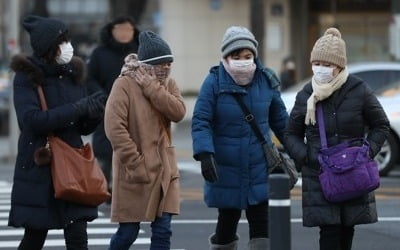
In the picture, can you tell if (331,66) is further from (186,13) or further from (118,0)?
(186,13)

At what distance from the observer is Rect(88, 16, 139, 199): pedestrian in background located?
11586mm

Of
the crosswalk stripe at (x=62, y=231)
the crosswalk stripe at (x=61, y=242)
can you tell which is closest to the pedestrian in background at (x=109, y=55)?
the crosswalk stripe at (x=62, y=231)

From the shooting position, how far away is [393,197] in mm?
13344

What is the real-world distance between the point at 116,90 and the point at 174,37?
22.4 meters

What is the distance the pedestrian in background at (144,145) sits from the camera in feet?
24.0

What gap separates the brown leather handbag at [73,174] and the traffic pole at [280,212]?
153 centimetres

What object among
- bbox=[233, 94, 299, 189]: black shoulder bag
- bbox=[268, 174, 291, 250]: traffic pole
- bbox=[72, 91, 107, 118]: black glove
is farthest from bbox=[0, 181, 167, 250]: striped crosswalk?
bbox=[268, 174, 291, 250]: traffic pole

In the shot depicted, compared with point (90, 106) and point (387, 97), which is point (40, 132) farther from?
point (387, 97)

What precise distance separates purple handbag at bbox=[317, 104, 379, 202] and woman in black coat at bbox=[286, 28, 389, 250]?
62 mm

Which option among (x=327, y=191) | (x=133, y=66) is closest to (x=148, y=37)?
(x=133, y=66)

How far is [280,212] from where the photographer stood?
6.13 metres

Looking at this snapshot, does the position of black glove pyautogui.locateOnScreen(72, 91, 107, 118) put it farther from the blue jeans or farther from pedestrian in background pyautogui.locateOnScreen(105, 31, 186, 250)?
the blue jeans

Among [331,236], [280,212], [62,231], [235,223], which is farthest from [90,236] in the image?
[280,212]

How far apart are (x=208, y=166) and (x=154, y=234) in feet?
2.00
